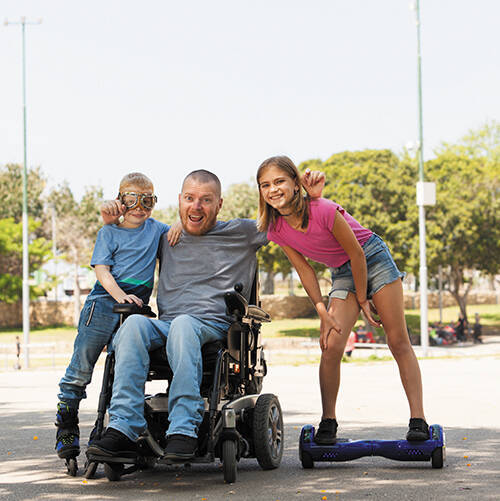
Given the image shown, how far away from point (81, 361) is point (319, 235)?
64.3 inches

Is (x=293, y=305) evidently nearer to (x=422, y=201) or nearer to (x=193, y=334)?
(x=422, y=201)

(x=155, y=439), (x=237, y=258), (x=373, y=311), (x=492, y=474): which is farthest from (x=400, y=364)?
(x=155, y=439)

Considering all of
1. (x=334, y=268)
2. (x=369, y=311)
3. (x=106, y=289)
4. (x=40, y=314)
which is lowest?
(x=40, y=314)

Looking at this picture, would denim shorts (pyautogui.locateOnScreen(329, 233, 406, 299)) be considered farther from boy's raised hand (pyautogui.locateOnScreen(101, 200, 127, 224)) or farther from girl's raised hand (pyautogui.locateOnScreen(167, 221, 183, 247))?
boy's raised hand (pyautogui.locateOnScreen(101, 200, 127, 224))

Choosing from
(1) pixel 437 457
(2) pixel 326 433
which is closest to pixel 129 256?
(2) pixel 326 433

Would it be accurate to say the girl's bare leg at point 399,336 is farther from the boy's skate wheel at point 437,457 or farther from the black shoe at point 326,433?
the black shoe at point 326,433

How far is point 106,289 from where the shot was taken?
5.49m

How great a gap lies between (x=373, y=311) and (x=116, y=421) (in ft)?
A: 6.00

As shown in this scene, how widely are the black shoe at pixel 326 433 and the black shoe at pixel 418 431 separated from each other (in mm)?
470

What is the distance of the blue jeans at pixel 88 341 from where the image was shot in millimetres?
5574

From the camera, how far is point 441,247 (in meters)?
39.8

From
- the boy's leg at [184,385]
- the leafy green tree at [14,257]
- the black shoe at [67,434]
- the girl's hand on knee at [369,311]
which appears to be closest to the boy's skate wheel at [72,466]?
the black shoe at [67,434]

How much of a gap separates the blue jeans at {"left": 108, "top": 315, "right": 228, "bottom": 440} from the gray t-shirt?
406 millimetres

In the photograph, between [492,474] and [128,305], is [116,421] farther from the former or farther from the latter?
[492,474]
